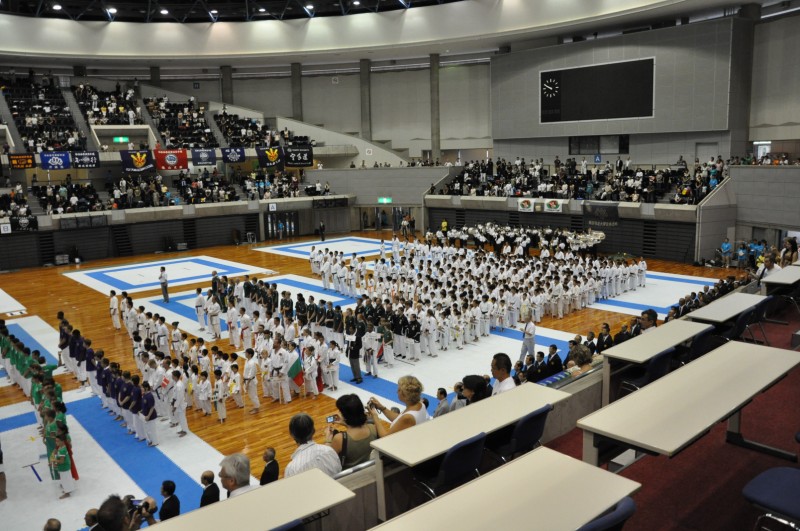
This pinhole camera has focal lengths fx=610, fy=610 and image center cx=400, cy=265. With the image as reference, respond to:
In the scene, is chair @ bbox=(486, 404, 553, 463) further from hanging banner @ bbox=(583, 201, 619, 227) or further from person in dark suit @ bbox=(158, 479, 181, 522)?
hanging banner @ bbox=(583, 201, 619, 227)

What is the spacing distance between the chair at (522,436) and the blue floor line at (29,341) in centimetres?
1422

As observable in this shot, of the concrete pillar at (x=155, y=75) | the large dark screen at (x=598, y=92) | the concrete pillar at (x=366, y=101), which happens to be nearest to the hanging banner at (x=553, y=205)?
the large dark screen at (x=598, y=92)

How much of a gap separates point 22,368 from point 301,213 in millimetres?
25340

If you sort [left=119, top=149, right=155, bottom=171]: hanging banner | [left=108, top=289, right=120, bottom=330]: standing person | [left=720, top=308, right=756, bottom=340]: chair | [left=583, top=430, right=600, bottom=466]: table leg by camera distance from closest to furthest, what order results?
[left=583, top=430, right=600, bottom=466]: table leg, [left=720, top=308, right=756, bottom=340]: chair, [left=108, top=289, right=120, bottom=330]: standing person, [left=119, top=149, right=155, bottom=171]: hanging banner

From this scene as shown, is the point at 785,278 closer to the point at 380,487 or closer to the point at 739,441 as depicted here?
the point at 739,441

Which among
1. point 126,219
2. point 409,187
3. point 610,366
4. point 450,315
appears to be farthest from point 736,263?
point 126,219

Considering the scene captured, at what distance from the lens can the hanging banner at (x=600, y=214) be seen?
93.1ft

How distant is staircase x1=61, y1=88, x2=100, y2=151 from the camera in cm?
3519

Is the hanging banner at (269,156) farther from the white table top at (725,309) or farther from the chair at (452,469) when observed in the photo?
the chair at (452,469)

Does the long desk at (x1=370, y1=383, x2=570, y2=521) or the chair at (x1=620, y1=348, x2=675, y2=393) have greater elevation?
the long desk at (x1=370, y1=383, x2=570, y2=521)

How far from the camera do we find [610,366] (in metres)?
6.56

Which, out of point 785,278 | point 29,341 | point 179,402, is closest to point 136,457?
point 179,402

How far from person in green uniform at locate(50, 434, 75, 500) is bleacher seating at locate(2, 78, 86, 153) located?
2860 centimetres

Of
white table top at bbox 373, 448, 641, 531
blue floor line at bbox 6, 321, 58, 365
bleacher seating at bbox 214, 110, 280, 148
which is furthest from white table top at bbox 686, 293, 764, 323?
bleacher seating at bbox 214, 110, 280, 148
